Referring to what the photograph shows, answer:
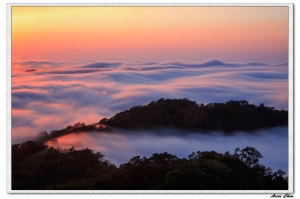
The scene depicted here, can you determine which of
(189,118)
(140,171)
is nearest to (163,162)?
(140,171)

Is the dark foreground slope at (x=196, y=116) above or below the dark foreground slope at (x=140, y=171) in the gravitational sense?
above

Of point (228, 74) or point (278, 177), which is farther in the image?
point (228, 74)

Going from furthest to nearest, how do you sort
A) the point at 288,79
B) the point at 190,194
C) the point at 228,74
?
the point at 228,74
the point at 288,79
the point at 190,194

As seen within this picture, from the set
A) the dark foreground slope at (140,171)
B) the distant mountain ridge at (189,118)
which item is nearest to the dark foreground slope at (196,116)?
the distant mountain ridge at (189,118)

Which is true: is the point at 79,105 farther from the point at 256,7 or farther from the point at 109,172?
the point at 256,7

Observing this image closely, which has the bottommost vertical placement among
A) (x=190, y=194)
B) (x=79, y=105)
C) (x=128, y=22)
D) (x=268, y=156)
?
(x=190, y=194)

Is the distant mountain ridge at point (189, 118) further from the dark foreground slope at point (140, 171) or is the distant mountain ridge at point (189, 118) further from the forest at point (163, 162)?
the dark foreground slope at point (140, 171)

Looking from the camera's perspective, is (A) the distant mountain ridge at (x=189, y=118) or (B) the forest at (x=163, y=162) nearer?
(B) the forest at (x=163, y=162)
